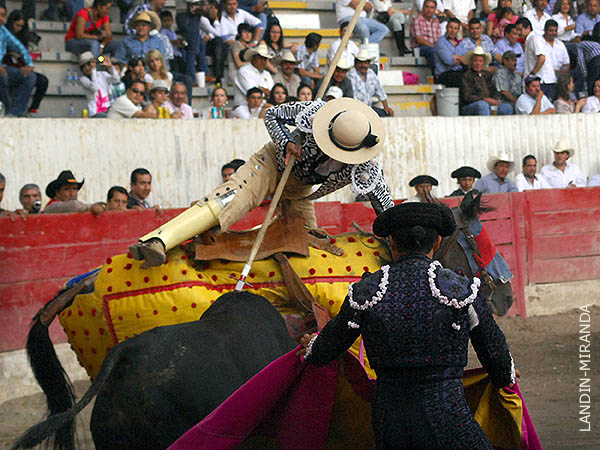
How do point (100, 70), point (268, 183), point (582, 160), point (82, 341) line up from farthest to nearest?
point (582, 160) < point (100, 70) < point (268, 183) < point (82, 341)

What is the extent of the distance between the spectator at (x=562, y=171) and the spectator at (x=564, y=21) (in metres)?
2.73

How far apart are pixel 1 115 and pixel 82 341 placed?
452 centimetres

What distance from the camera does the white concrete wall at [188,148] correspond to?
7062 mm

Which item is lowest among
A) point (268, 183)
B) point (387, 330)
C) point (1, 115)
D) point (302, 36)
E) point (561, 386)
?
point (561, 386)

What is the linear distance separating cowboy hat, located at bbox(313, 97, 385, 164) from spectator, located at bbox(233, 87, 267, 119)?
4.44m

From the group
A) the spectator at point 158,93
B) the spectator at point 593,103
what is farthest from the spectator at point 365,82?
the spectator at point 593,103

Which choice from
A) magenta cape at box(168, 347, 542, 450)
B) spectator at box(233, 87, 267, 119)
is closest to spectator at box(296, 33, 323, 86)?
spectator at box(233, 87, 267, 119)

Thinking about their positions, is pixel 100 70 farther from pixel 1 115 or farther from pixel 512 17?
pixel 512 17

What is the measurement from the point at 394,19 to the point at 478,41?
1.17 metres

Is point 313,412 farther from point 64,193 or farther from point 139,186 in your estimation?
point 139,186

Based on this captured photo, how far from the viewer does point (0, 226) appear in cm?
573

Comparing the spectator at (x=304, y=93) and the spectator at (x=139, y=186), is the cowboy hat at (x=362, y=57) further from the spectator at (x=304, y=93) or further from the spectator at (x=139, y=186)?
the spectator at (x=139, y=186)

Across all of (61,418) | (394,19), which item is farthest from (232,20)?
(61,418)

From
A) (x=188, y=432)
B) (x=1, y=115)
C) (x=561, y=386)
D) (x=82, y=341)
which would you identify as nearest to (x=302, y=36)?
(x=1, y=115)
